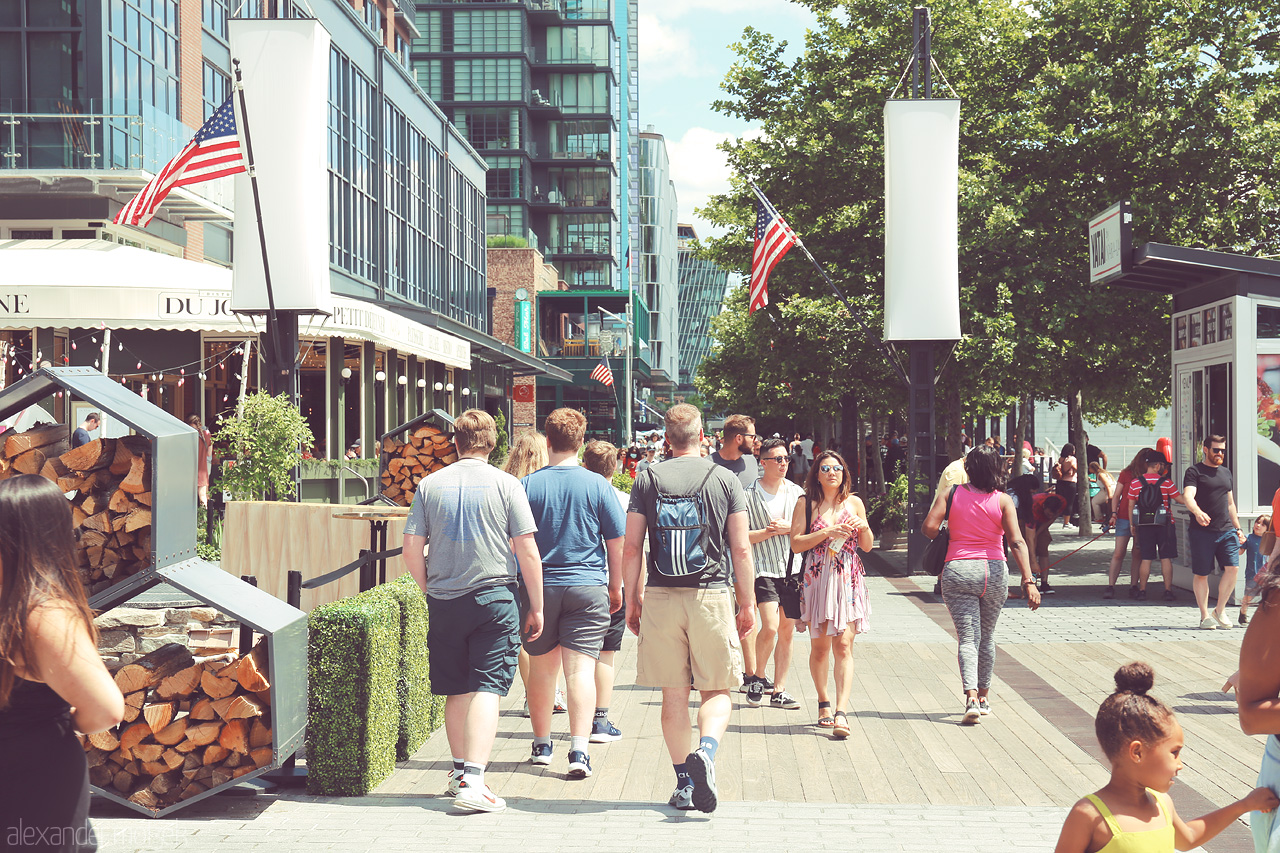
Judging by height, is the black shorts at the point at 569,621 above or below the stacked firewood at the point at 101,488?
below

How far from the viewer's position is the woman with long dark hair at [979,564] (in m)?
7.78

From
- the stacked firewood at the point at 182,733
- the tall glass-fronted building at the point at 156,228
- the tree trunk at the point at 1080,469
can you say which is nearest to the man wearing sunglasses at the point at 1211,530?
the stacked firewood at the point at 182,733

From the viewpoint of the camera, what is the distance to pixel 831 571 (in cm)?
754

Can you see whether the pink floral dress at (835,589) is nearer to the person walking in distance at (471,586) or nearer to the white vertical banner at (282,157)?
the person walking in distance at (471,586)

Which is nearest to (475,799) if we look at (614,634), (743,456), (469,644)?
(469,644)

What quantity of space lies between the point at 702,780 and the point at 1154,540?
9.83 m

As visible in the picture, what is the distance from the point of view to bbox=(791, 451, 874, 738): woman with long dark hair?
294 inches

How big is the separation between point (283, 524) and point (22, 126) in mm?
16398

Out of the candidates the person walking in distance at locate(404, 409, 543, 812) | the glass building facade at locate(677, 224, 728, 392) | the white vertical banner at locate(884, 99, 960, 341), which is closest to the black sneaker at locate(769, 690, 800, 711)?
the person walking in distance at locate(404, 409, 543, 812)

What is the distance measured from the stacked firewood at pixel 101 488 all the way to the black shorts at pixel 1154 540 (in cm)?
1120

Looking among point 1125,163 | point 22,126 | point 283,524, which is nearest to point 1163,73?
point 1125,163

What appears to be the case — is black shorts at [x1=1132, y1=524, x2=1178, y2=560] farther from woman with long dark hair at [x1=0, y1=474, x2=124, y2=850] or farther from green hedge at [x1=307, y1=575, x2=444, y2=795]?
woman with long dark hair at [x1=0, y1=474, x2=124, y2=850]

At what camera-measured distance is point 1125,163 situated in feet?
58.7

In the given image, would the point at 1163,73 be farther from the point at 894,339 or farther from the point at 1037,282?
the point at 894,339
